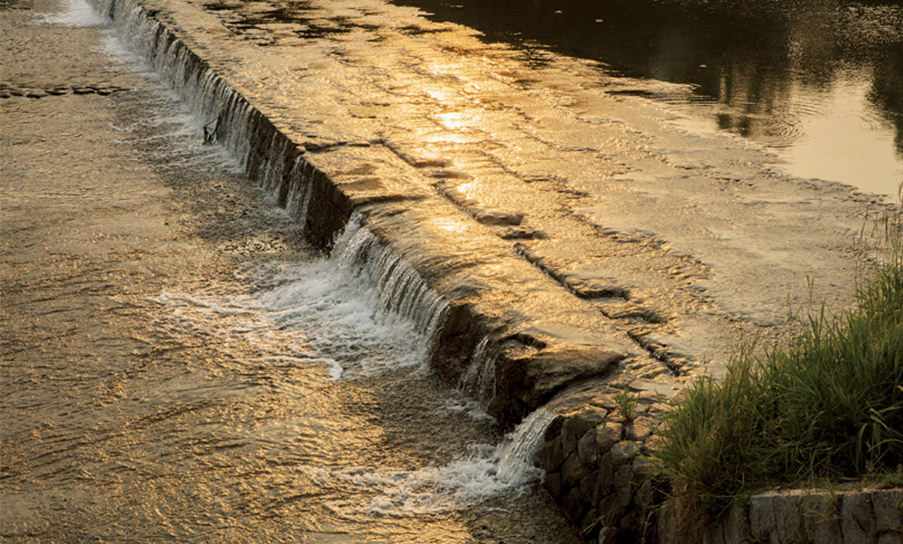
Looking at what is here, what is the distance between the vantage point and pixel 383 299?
6523 millimetres

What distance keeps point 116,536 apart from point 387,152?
4.32 m

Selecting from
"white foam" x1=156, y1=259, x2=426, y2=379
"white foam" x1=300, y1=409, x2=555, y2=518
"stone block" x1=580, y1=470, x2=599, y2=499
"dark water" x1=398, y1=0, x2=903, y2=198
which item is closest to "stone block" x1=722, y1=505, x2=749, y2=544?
"stone block" x1=580, y1=470, x2=599, y2=499

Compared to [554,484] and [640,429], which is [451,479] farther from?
[640,429]

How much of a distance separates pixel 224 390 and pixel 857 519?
3492 mm

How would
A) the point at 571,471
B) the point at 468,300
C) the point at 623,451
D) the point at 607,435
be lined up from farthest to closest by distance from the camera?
1. the point at 468,300
2. the point at 571,471
3. the point at 607,435
4. the point at 623,451

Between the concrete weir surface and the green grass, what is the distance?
1.20 feet

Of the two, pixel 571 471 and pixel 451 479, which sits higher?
pixel 571 471

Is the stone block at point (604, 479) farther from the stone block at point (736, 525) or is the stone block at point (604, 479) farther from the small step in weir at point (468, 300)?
the stone block at point (736, 525)

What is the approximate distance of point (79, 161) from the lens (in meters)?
10.1

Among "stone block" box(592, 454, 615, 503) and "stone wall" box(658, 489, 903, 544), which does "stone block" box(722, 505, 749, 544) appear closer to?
"stone wall" box(658, 489, 903, 544)

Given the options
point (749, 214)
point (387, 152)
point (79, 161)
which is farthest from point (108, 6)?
point (749, 214)

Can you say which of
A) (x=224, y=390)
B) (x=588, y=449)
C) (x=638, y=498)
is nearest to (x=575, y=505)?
(x=588, y=449)

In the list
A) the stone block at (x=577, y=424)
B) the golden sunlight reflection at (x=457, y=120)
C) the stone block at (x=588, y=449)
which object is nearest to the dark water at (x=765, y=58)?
the golden sunlight reflection at (x=457, y=120)

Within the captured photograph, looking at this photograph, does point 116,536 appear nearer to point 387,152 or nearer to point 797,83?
point 387,152
